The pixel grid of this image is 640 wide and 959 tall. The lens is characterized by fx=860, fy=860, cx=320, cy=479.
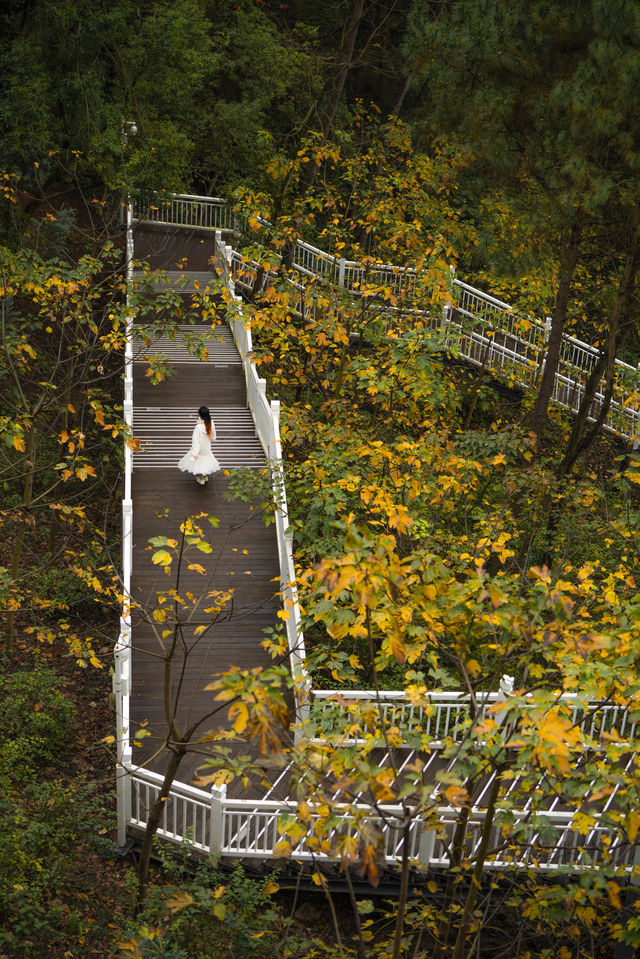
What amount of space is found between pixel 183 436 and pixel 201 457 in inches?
55.6

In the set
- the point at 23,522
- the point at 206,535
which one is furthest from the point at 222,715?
the point at 23,522

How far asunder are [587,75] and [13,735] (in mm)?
11057

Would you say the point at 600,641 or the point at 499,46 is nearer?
the point at 600,641

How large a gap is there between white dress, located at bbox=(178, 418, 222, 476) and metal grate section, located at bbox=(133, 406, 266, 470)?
1.40 feet

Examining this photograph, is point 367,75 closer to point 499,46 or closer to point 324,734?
point 499,46

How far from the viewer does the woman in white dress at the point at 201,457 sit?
43.5ft

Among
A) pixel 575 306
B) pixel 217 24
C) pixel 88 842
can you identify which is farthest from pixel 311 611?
pixel 217 24

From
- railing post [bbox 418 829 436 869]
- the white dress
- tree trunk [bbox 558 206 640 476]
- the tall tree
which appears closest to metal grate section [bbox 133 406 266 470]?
the white dress

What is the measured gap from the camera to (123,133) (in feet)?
56.2

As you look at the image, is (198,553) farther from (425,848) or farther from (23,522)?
(425,848)

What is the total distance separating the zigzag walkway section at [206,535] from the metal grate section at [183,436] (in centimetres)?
2

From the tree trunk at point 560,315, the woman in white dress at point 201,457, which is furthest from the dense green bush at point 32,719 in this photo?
the tree trunk at point 560,315

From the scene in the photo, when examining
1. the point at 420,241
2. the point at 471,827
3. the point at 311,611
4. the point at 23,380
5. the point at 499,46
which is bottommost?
the point at 471,827

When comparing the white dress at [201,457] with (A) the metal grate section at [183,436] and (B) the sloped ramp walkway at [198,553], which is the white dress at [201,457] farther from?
(A) the metal grate section at [183,436]
